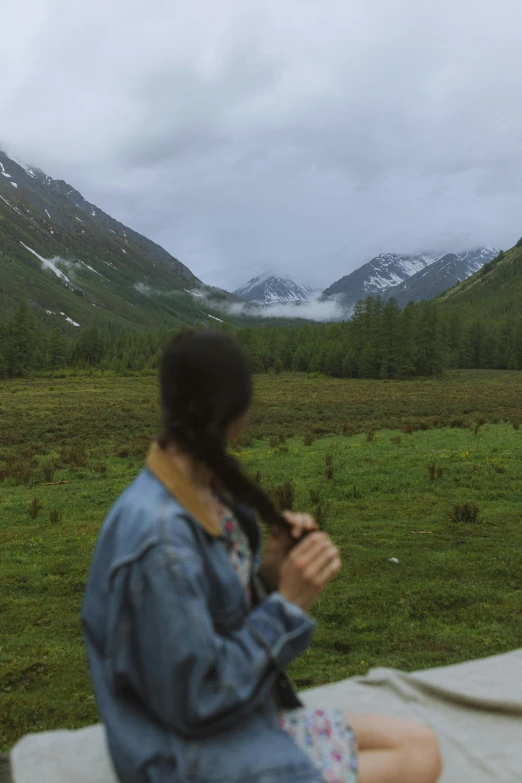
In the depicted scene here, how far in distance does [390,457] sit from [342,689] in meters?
11.9

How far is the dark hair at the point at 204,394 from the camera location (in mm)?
1835

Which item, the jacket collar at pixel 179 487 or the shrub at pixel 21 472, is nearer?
the jacket collar at pixel 179 487

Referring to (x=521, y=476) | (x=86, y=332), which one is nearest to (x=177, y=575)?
(x=521, y=476)

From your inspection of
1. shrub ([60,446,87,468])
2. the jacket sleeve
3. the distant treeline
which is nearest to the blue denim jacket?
the jacket sleeve

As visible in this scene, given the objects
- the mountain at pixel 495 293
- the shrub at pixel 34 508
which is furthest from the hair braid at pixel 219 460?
the mountain at pixel 495 293

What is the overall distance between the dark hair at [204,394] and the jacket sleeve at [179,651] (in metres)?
0.33

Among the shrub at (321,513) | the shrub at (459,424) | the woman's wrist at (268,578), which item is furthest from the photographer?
the shrub at (459,424)

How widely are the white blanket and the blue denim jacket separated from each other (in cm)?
200

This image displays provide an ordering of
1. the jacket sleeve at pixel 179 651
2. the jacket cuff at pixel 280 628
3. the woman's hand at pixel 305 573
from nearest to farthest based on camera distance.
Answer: the jacket sleeve at pixel 179 651
the jacket cuff at pixel 280 628
the woman's hand at pixel 305 573

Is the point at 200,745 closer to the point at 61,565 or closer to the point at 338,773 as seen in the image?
the point at 338,773

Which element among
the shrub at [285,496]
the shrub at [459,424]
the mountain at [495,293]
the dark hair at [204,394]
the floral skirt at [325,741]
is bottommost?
the shrub at [285,496]

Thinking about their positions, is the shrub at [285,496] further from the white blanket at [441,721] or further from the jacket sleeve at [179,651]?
the jacket sleeve at [179,651]

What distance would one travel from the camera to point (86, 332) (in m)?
101

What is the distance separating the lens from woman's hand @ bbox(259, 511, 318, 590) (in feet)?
7.28
